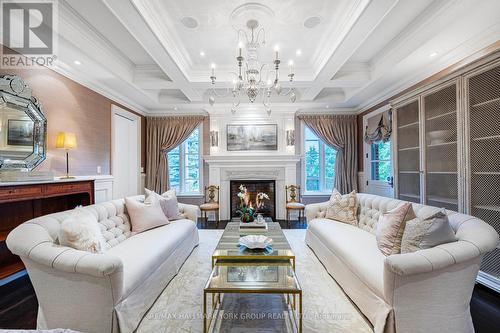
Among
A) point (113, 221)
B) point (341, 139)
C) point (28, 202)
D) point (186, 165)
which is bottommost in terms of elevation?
point (113, 221)

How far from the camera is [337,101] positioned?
16.9ft

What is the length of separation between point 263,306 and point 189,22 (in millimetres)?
3233

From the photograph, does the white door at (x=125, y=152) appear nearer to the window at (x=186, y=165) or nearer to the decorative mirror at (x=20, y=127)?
the window at (x=186, y=165)

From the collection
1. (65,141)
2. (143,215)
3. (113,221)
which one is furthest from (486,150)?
(65,141)

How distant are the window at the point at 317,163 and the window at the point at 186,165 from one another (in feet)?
9.22

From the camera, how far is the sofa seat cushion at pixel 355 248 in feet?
6.06

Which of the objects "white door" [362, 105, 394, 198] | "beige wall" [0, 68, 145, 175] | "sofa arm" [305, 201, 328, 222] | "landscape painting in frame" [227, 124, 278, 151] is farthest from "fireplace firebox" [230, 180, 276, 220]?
"beige wall" [0, 68, 145, 175]

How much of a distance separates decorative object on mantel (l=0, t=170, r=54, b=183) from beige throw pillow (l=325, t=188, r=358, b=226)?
3668 millimetres

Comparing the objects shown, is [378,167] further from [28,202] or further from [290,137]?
[28,202]

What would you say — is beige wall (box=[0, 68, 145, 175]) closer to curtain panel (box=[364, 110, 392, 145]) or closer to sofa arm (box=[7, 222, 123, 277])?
sofa arm (box=[7, 222, 123, 277])

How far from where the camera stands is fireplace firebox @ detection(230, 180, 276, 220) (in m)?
5.61

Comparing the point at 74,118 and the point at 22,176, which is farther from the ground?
the point at 74,118

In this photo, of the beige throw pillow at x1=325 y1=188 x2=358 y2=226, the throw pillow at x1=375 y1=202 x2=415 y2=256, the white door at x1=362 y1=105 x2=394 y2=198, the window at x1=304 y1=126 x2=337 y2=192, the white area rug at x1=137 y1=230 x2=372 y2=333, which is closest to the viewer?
the white area rug at x1=137 y1=230 x2=372 y2=333

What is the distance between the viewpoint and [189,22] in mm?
2797
